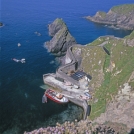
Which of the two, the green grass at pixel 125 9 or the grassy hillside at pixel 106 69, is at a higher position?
the green grass at pixel 125 9

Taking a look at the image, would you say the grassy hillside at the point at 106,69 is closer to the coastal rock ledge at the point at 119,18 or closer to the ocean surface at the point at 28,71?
the ocean surface at the point at 28,71

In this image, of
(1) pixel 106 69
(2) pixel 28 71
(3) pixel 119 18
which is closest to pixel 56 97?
(1) pixel 106 69

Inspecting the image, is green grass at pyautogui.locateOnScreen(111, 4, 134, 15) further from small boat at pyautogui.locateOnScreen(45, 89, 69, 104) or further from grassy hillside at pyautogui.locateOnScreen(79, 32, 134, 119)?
small boat at pyautogui.locateOnScreen(45, 89, 69, 104)

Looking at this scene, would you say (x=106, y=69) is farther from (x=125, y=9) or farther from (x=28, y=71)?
(x=125, y=9)

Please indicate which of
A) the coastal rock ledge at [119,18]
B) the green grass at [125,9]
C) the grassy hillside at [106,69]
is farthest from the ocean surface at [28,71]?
the green grass at [125,9]

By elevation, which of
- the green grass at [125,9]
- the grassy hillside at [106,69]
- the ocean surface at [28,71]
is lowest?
the ocean surface at [28,71]

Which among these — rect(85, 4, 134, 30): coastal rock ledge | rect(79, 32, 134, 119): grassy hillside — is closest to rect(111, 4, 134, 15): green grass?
→ rect(85, 4, 134, 30): coastal rock ledge
